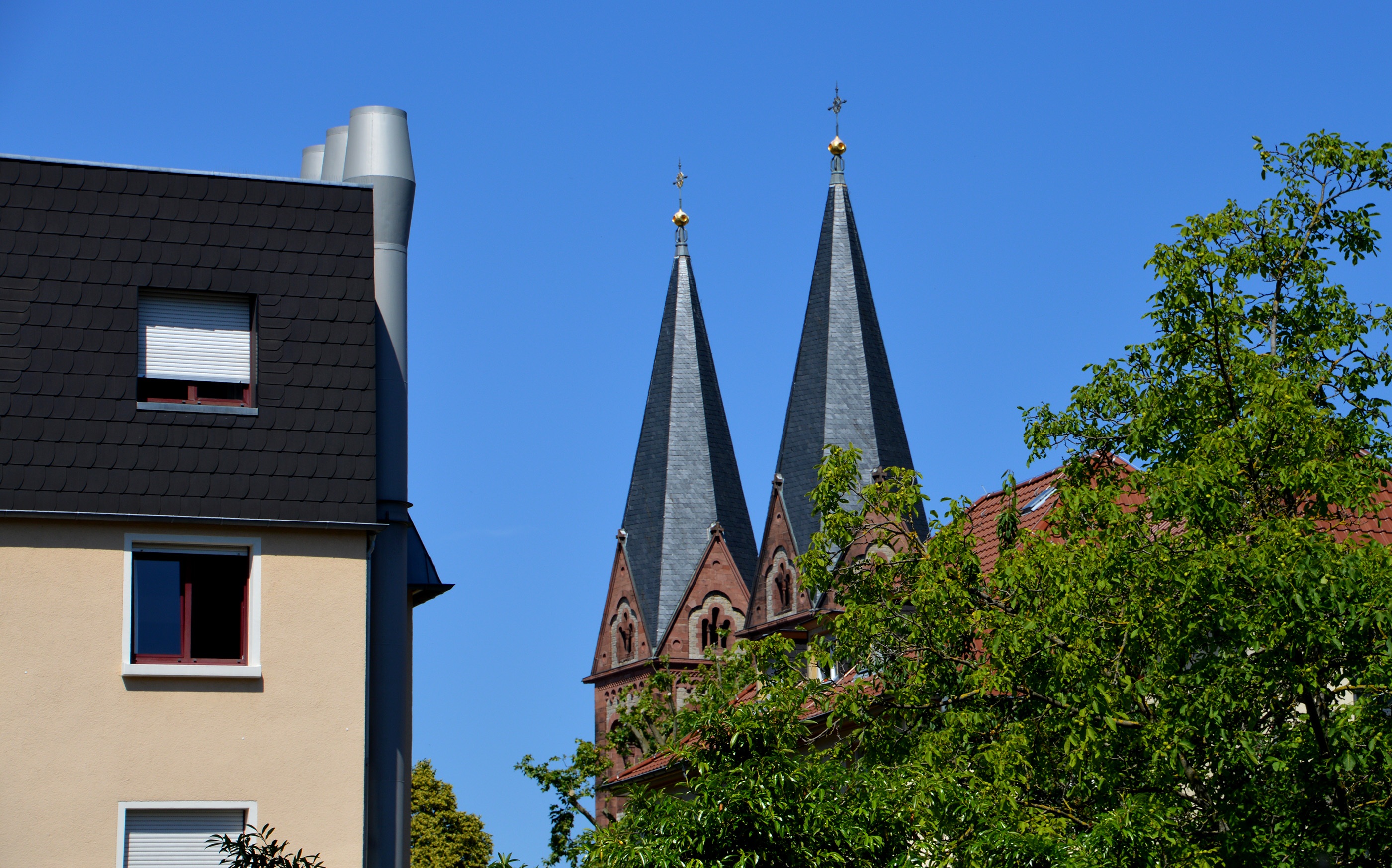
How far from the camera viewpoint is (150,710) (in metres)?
15.1

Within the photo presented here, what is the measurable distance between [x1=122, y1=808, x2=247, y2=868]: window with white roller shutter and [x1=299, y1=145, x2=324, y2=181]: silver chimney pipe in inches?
278

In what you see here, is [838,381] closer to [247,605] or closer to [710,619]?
[710,619]

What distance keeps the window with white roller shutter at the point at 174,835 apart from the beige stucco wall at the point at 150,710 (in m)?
0.12

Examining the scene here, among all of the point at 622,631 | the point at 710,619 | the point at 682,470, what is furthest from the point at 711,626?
the point at 682,470

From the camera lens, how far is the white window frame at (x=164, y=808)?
48.4 feet

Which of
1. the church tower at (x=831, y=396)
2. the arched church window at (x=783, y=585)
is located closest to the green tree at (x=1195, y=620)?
the church tower at (x=831, y=396)

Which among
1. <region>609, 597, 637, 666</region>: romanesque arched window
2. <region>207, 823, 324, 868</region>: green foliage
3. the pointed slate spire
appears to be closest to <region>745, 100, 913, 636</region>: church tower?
the pointed slate spire

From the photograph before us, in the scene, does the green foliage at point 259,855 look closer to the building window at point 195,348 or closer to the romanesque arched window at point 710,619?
the building window at point 195,348

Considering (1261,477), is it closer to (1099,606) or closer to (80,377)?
(1099,606)

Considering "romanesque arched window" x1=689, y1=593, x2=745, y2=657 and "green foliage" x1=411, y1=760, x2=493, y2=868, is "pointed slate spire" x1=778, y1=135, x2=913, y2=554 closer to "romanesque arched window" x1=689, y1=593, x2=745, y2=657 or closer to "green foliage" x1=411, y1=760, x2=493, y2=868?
"romanesque arched window" x1=689, y1=593, x2=745, y2=657

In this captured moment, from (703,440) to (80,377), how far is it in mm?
66874

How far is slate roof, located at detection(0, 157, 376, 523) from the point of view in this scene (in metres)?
15.3

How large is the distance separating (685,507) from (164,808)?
223 feet

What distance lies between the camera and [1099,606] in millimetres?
15328
